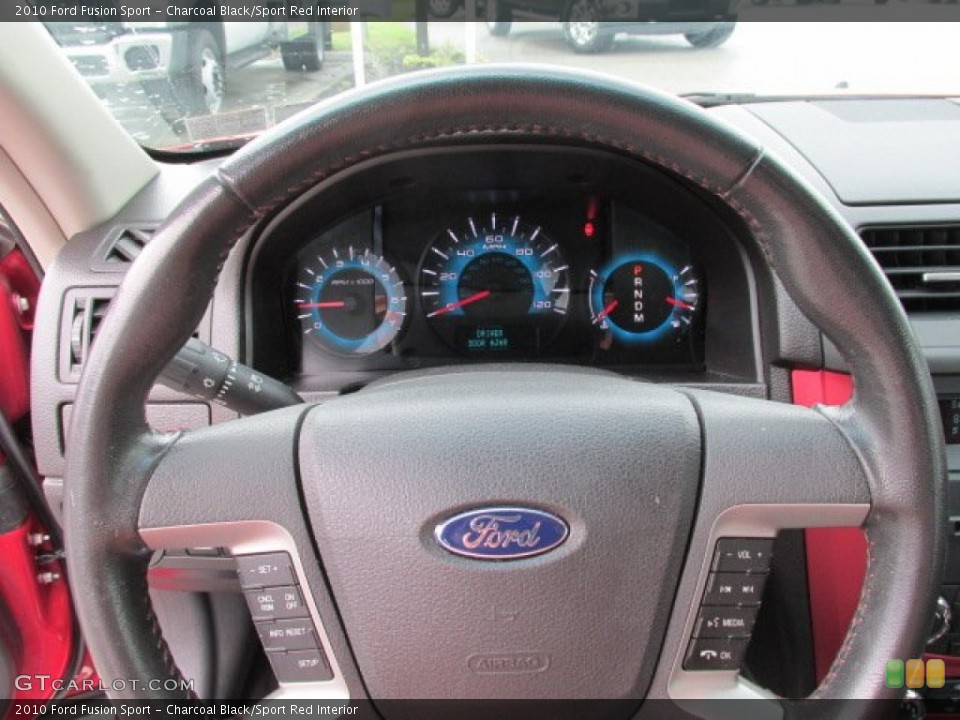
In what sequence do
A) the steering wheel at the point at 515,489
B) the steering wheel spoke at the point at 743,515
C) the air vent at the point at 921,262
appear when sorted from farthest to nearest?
the air vent at the point at 921,262 → the steering wheel spoke at the point at 743,515 → the steering wheel at the point at 515,489

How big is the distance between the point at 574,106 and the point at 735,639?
666 mm

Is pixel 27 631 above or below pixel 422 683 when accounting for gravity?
below

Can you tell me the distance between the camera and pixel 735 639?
1.11 metres

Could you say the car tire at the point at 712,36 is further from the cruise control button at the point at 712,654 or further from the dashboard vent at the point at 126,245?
the cruise control button at the point at 712,654

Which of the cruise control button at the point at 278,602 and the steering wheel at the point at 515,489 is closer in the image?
the steering wheel at the point at 515,489

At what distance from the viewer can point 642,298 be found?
200cm

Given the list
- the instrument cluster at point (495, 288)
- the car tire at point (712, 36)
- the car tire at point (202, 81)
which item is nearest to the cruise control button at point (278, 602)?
the instrument cluster at point (495, 288)

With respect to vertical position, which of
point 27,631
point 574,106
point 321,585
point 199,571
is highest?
point 574,106

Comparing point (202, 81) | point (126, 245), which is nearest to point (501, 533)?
point (126, 245)

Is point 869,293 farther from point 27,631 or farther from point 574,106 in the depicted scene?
point 27,631

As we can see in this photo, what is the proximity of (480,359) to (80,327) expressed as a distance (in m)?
0.82

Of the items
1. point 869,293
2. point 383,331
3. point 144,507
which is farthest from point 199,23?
point 869,293

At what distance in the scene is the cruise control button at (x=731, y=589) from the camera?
Answer: 110cm

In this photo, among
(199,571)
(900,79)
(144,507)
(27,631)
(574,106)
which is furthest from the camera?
(900,79)
